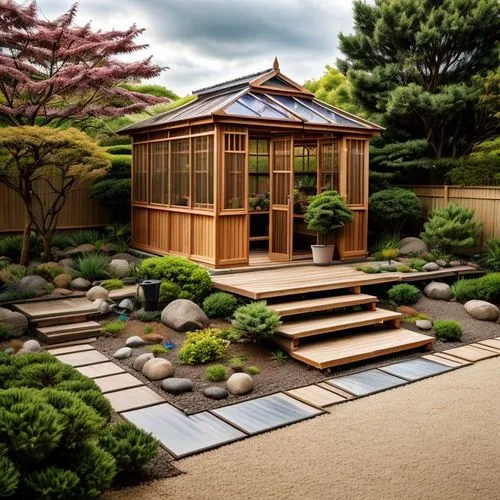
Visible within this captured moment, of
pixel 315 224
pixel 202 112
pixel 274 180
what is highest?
pixel 202 112

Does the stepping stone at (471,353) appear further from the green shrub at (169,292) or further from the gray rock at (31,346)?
the gray rock at (31,346)

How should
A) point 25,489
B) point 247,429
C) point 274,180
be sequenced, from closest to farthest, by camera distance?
1. point 25,489
2. point 247,429
3. point 274,180

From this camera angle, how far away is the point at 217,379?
666 centimetres

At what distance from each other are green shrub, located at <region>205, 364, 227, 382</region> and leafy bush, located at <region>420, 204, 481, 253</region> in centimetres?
682

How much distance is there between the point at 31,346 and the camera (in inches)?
288

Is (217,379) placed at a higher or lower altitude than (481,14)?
lower

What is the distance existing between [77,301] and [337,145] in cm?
570

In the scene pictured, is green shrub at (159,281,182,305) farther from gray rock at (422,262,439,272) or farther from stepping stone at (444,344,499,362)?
gray rock at (422,262,439,272)

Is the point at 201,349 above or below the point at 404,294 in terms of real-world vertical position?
below

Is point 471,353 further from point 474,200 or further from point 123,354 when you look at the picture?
point 474,200

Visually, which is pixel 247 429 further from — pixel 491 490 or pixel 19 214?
pixel 19 214

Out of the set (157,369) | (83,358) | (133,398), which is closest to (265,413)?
(133,398)

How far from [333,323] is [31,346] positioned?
389cm

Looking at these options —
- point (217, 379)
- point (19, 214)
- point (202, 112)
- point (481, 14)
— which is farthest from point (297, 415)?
point (481, 14)
